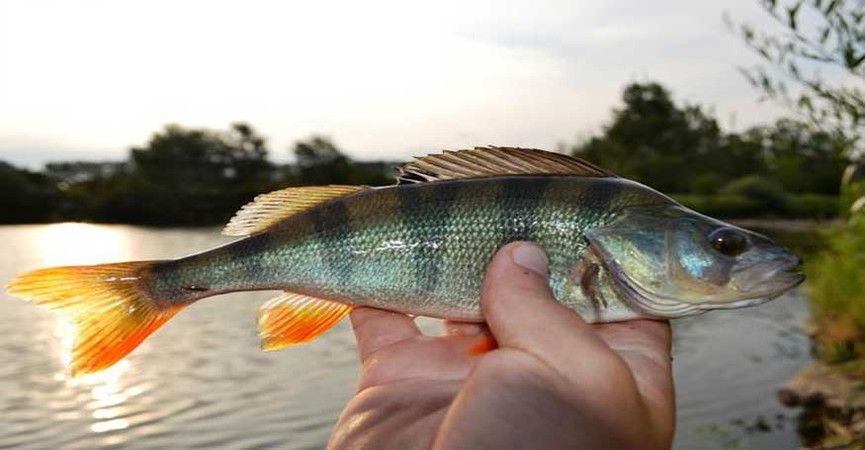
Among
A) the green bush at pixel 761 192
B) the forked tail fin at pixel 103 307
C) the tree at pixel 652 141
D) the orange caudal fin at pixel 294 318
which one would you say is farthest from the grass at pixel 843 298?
the tree at pixel 652 141

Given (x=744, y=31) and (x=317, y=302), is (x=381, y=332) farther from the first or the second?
(x=744, y=31)

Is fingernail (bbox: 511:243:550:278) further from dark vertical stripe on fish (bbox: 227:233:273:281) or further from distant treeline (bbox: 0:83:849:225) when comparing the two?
distant treeline (bbox: 0:83:849:225)

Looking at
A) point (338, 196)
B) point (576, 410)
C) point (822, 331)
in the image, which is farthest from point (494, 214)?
point (822, 331)

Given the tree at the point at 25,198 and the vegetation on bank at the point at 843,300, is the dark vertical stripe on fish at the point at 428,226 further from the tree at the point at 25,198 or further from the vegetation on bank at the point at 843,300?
the tree at the point at 25,198

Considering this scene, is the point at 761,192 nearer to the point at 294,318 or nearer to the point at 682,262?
the point at 682,262

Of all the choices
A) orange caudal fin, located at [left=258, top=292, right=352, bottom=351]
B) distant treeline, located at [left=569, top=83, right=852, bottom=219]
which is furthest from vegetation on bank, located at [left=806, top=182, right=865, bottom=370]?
distant treeline, located at [left=569, top=83, right=852, bottom=219]

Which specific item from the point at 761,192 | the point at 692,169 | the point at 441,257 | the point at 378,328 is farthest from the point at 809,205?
the point at 441,257
